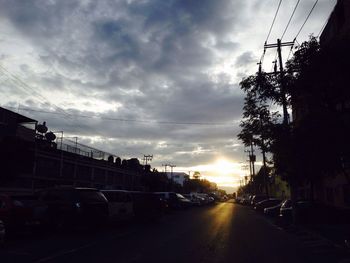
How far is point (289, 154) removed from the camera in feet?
57.5

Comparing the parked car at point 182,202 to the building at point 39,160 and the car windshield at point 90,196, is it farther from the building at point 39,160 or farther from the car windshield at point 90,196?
the car windshield at point 90,196

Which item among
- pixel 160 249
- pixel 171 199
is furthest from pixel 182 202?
Answer: pixel 160 249

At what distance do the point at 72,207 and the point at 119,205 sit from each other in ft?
13.0

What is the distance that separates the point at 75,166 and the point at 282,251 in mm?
40412

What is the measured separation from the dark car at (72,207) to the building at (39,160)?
41.6 feet

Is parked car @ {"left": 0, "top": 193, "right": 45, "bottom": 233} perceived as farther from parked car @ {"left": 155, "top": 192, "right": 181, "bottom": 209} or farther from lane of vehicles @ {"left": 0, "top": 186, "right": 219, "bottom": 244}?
parked car @ {"left": 155, "top": 192, "right": 181, "bottom": 209}

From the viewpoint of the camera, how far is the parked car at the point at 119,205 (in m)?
20.5

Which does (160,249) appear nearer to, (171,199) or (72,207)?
(72,207)

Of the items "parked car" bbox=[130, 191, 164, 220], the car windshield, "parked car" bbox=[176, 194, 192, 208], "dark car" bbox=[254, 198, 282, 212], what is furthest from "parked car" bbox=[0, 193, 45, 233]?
"dark car" bbox=[254, 198, 282, 212]

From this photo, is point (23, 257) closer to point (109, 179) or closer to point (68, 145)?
point (68, 145)

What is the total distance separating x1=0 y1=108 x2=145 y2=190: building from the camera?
29922 millimetres

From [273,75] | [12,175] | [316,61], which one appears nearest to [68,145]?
[12,175]

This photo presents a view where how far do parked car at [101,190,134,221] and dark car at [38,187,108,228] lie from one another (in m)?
2.10

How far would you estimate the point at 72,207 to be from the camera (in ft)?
56.9
